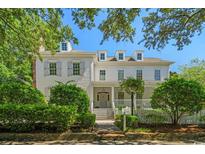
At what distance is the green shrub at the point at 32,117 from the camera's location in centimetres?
735

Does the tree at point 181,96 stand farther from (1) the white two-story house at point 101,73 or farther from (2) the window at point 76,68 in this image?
(2) the window at point 76,68

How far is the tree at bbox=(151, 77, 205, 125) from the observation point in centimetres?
869

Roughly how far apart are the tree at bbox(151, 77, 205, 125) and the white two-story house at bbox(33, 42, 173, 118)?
193 inches

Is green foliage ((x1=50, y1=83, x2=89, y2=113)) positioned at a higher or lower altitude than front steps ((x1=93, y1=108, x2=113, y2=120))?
higher

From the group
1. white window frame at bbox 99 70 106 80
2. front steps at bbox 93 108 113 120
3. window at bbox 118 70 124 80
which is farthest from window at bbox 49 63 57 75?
window at bbox 118 70 124 80

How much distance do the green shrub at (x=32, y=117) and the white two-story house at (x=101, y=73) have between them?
18.6 ft

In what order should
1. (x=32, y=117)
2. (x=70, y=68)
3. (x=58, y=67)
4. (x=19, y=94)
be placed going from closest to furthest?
(x=32, y=117) → (x=19, y=94) → (x=58, y=67) → (x=70, y=68)

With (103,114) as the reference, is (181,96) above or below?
above

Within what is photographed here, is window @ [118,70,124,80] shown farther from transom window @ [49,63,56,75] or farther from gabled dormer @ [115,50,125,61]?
transom window @ [49,63,56,75]

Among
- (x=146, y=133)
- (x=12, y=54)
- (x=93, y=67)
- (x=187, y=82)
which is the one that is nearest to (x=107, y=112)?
(x=93, y=67)

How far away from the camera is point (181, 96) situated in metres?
8.70

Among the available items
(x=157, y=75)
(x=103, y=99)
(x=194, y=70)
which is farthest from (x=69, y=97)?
(x=194, y=70)

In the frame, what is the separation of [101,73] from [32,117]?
9.28 m

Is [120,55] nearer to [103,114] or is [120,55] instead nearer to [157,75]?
[157,75]
